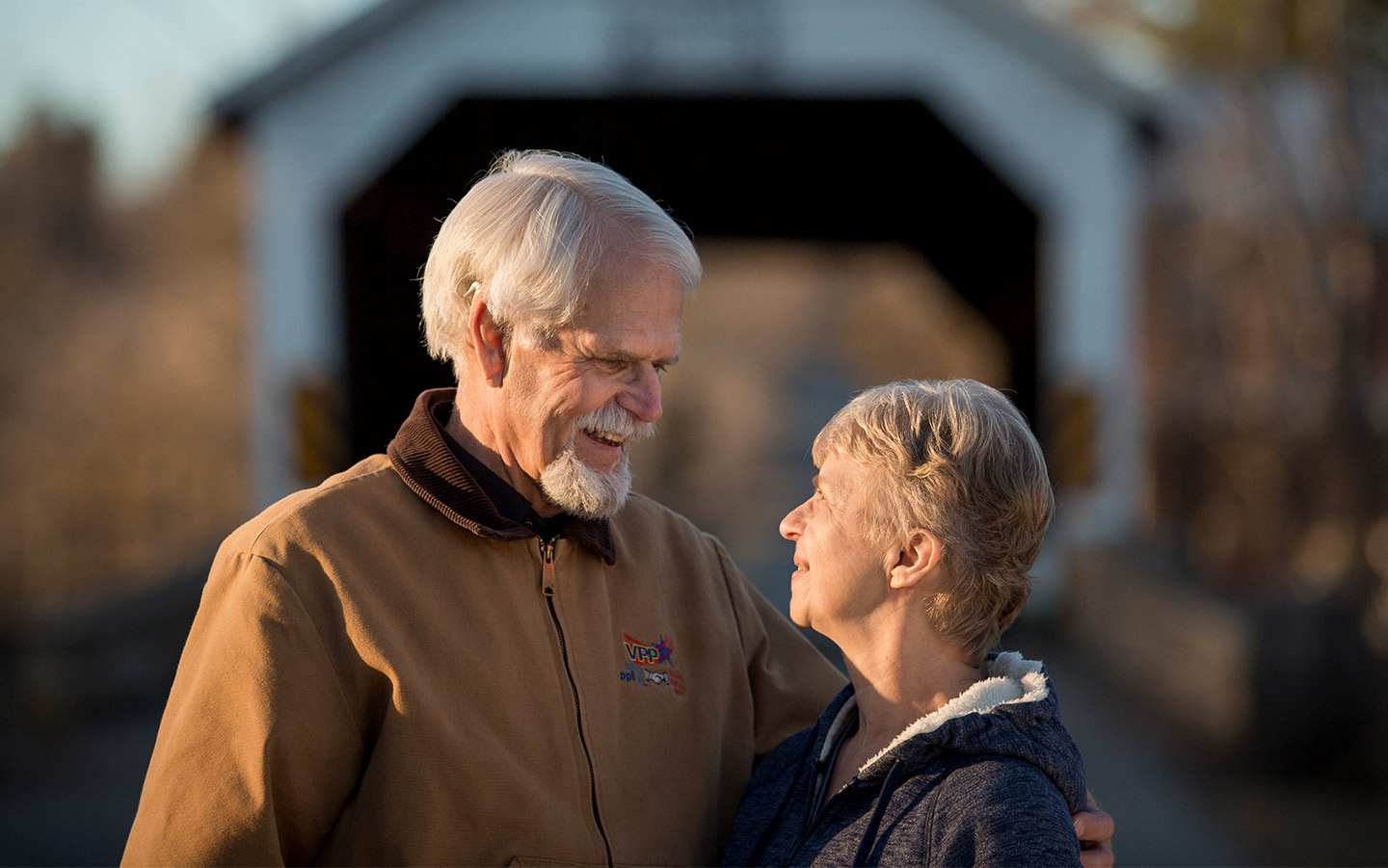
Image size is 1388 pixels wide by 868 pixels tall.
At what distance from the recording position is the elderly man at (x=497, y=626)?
170 cm

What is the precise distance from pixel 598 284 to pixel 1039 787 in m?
1.04

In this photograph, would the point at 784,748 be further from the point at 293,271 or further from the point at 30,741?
the point at 293,271

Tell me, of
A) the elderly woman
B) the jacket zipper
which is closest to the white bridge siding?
the jacket zipper

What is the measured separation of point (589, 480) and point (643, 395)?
198 millimetres

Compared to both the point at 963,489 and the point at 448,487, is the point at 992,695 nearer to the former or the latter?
the point at 963,489

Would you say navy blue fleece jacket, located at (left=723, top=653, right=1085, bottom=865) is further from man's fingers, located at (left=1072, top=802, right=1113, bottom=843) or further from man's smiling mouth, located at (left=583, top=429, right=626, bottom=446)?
man's smiling mouth, located at (left=583, top=429, right=626, bottom=446)

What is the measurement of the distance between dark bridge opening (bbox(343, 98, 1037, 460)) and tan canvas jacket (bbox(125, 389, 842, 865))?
7.28 metres

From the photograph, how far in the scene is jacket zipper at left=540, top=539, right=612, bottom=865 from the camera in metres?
1.89

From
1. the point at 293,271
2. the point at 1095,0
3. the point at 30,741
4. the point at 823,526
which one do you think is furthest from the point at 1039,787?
the point at 1095,0

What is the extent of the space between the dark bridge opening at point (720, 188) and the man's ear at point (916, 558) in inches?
301

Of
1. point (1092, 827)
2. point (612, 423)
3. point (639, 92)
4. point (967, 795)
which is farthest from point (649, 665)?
point (639, 92)

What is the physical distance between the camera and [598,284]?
6.59ft

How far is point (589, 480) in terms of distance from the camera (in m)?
2.01

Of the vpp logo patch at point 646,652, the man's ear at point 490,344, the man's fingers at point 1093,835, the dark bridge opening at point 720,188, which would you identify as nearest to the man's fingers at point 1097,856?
the man's fingers at point 1093,835
